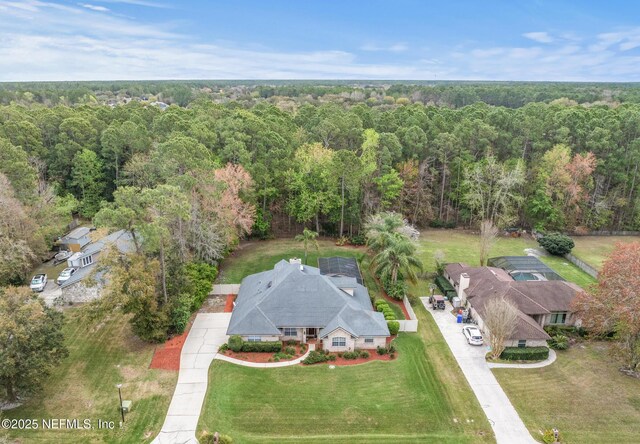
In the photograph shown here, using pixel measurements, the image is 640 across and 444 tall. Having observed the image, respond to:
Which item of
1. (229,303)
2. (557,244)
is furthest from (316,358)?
(557,244)

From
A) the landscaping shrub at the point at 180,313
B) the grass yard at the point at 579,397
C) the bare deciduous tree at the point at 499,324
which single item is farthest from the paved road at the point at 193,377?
the bare deciduous tree at the point at 499,324

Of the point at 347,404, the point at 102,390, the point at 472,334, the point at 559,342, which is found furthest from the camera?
the point at 472,334

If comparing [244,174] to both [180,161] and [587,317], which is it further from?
[587,317]

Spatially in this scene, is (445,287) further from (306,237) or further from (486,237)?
(306,237)

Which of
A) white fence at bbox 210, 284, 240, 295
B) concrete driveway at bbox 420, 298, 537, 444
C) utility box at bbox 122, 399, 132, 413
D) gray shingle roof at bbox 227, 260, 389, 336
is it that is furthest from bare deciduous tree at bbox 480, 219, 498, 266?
utility box at bbox 122, 399, 132, 413

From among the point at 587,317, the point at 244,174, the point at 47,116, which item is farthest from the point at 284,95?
the point at 587,317
